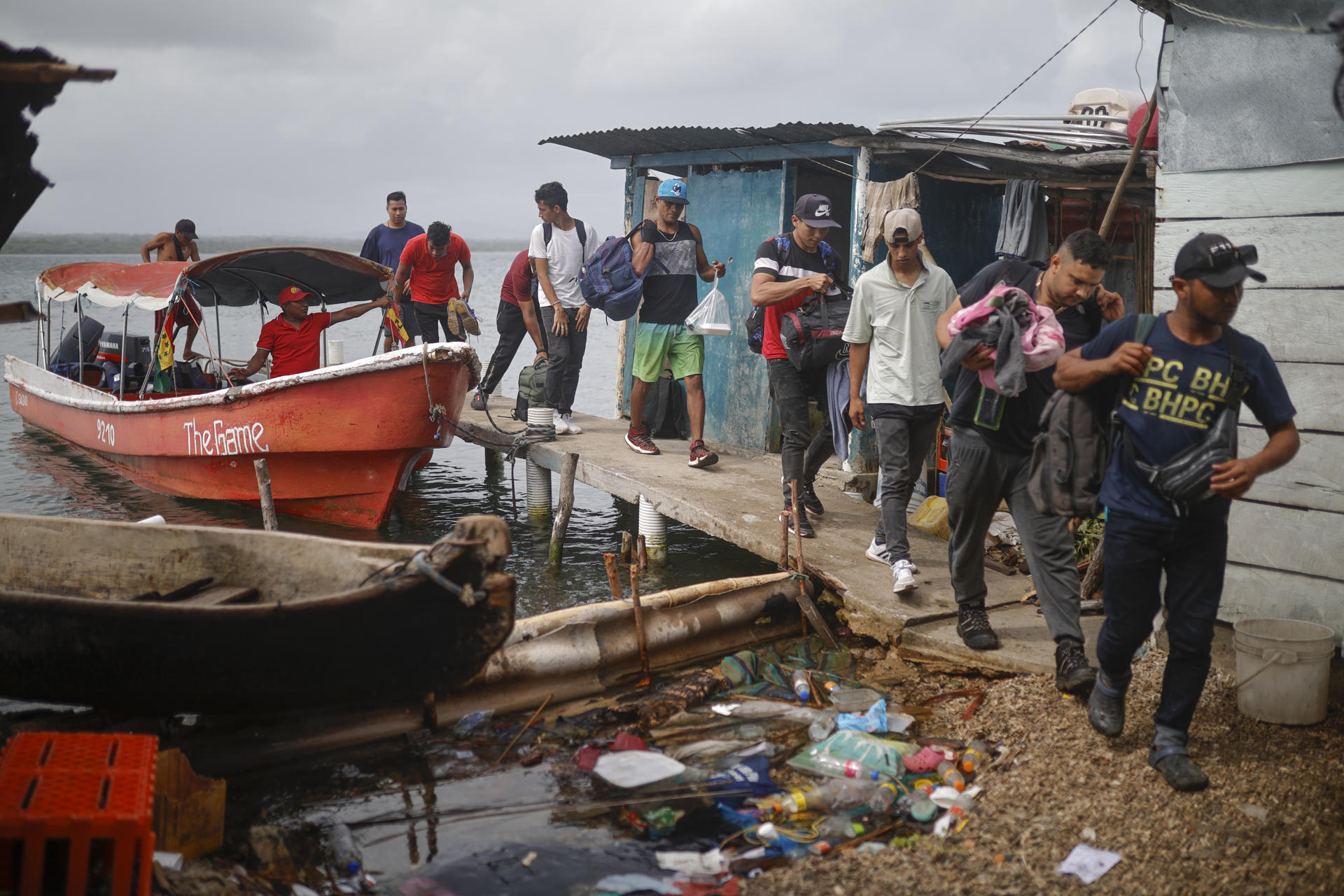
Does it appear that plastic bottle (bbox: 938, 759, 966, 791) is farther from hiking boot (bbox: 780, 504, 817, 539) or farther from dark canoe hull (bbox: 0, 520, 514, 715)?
hiking boot (bbox: 780, 504, 817, 539)

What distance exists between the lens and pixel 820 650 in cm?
566

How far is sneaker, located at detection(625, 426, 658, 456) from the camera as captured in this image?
29.0ft

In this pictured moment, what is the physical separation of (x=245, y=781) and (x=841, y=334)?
3914 millimetres

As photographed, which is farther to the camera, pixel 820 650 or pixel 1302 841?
pixel 820 650

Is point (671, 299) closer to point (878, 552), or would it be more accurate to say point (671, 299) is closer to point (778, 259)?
point (778, 259)

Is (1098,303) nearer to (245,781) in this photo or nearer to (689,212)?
(245,781)

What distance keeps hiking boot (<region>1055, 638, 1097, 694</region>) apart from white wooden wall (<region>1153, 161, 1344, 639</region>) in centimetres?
76

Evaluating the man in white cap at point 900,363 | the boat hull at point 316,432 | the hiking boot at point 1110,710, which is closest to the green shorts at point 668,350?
the boat hull at point 316,432

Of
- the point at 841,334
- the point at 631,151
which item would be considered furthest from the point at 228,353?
the point at 841,334

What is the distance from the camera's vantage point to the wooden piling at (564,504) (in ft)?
27.8

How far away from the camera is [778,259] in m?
6.20

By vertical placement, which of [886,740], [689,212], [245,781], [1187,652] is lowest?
[245,781]

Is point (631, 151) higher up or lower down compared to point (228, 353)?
higher up

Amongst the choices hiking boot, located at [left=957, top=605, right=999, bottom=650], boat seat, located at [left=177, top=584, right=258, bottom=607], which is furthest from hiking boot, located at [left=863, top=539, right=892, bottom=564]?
boat seat, located at [left=177, top=584, right=258, bottom=607]
